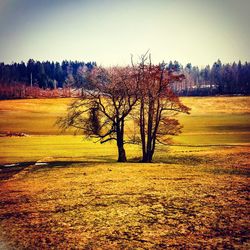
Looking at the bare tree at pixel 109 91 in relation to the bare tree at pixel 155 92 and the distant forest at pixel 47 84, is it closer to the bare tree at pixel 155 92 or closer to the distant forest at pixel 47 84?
the bare tree at pixel 155 92

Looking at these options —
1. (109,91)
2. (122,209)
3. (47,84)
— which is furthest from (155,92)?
(47,84)

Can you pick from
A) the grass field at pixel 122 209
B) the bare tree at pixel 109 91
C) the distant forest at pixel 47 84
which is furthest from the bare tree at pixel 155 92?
the distant forest at pixel 47 84

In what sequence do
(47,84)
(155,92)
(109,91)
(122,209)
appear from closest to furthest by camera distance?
(122,209), (109,91), (155,92), (47,84)

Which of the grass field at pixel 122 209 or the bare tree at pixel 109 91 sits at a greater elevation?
the bare tree at pixel 109 91

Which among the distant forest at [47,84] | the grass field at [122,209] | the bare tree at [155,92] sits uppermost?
the distant forest at [47,84]

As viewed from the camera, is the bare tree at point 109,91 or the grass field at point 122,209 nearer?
the grass field at point 122,209

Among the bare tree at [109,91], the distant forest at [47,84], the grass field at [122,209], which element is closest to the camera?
the grass field at [122,209]

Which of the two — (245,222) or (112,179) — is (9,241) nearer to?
(245,222)

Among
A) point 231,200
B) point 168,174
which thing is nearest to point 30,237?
point 231,200

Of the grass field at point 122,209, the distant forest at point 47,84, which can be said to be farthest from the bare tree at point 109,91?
the distant forest at point 47,84

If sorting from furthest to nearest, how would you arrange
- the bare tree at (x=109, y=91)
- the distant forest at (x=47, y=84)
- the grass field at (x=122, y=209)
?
the distant forest at (x=47, y=84), the bare tree at (x=109, y=91), the grass field at (x=122, y=209)

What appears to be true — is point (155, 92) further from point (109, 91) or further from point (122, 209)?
point (122, 209)

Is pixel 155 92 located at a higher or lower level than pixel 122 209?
higher

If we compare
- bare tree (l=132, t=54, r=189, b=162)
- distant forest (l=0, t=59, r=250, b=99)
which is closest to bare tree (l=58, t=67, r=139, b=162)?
bare tree (l=132, t=54, r=189, b=162)
